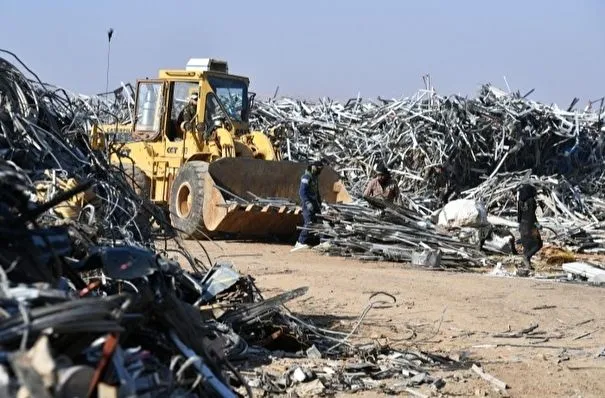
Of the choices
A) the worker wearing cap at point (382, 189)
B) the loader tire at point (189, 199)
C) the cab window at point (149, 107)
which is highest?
the cab window at point (149, 107)

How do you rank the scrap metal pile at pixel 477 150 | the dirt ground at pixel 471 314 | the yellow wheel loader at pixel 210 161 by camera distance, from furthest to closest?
the scrap metal pile at pixel 477 150 → the yellow wheel loader at pixel 210 161 → the dirt ground at pixel 471 314

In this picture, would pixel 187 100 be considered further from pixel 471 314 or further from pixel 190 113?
pixel 471 314

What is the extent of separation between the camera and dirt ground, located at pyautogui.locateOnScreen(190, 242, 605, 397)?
903cm

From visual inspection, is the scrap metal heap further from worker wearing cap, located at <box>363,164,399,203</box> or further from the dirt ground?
worker wearing cap, located at <box>363,164,399,203</box>

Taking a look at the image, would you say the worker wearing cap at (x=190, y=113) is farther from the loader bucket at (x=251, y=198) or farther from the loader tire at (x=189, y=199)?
the loader bucket at (x=251, y=198)

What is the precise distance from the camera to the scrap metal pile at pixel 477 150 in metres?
25.9

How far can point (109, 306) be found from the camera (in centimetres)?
418

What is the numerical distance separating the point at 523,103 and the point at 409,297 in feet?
52.8

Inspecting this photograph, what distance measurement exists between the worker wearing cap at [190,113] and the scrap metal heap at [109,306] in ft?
24.9

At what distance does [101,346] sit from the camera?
4.20 m

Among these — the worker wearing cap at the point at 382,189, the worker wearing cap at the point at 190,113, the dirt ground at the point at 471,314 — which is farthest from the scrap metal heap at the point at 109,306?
the worker wearing cap at the point at 190,113

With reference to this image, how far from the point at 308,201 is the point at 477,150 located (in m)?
9.94

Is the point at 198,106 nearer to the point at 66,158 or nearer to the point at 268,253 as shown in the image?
the point at 268,253

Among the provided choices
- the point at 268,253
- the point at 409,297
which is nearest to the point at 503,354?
the point at 409,297
